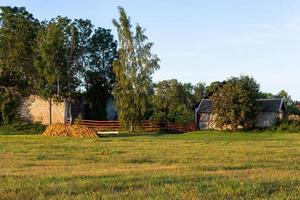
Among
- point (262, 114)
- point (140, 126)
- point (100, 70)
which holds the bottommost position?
point (140, 126)

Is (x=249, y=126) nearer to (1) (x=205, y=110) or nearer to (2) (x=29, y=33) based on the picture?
(1) (x=205, y=110)

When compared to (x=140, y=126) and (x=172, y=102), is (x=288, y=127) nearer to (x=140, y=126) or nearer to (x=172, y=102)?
(x=140, y=126)

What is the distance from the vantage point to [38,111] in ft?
222

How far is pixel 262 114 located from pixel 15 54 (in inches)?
1120

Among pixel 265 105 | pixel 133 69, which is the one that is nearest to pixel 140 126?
pixel 133 69

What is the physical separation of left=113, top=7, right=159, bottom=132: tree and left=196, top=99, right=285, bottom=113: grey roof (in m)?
12.2

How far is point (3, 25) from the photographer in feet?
205

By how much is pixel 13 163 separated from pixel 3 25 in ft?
153

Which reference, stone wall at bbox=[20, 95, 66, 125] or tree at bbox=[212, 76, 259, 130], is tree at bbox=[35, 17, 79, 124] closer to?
stone wall at bbox=[20, 95, 66, 125]

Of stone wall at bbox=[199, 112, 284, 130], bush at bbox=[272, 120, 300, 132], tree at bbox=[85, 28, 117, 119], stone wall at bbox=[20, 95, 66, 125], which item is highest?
tree at bbox=[85, 28, 117, 119]

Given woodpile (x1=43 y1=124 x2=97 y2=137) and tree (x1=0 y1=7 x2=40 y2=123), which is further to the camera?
tree (x1=0 y1=7 x2=40 y2=123)

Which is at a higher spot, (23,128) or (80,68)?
(80,68)

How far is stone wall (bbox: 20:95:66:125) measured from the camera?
2633 inches

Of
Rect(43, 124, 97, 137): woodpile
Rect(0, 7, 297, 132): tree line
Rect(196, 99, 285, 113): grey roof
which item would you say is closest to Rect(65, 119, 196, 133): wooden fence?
Rect(0, 7, 297, 132): tree line
